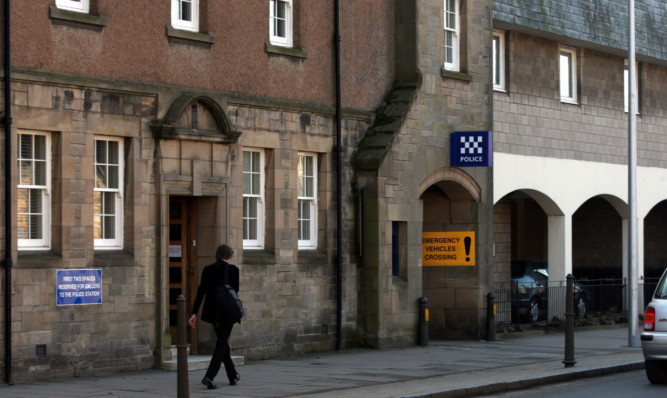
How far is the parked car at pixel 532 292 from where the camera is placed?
28.3 metres

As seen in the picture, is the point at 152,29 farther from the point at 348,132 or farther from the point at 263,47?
the point at 348,132

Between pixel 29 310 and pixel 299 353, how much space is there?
5.77 meters

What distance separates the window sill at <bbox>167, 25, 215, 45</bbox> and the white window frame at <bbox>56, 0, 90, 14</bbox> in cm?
147

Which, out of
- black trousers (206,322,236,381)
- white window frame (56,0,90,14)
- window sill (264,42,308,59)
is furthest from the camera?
window sill (264,42,308,59)

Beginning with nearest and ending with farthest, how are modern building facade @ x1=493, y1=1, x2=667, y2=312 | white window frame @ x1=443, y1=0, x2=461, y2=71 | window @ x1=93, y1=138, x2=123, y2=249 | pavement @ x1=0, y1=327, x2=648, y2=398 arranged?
pavement @ x1=0, y1=327, x2=648, y2=398 < window @ x1=93, y1=138, x2=123, y2=249 < white window frame @ x1=443, y1=0, x2=461, y2=71 < modern building facade @ x1=493, y1=1, x2=667, y2=312

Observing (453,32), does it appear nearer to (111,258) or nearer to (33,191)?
(111,258)

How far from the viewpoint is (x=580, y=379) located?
18.2m

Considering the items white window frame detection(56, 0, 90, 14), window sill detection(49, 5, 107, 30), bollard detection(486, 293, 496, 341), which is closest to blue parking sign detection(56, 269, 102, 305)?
window sill detection(49, 5, 107, 30)

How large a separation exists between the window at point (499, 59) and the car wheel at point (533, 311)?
528 cm

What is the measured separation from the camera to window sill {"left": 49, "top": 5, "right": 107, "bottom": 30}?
16719mm

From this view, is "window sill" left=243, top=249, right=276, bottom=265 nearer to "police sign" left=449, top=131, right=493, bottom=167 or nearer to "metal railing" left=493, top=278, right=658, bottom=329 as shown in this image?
"police sign" left=449, top=131, right=493, bottom=167

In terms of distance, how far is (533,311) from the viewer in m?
28.7

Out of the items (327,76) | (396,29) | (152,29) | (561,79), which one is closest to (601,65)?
(561,79)

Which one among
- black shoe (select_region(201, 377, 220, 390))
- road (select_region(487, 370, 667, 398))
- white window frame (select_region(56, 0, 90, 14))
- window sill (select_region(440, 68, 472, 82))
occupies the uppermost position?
white window frame (select_region(56, 0, 90, 14))
